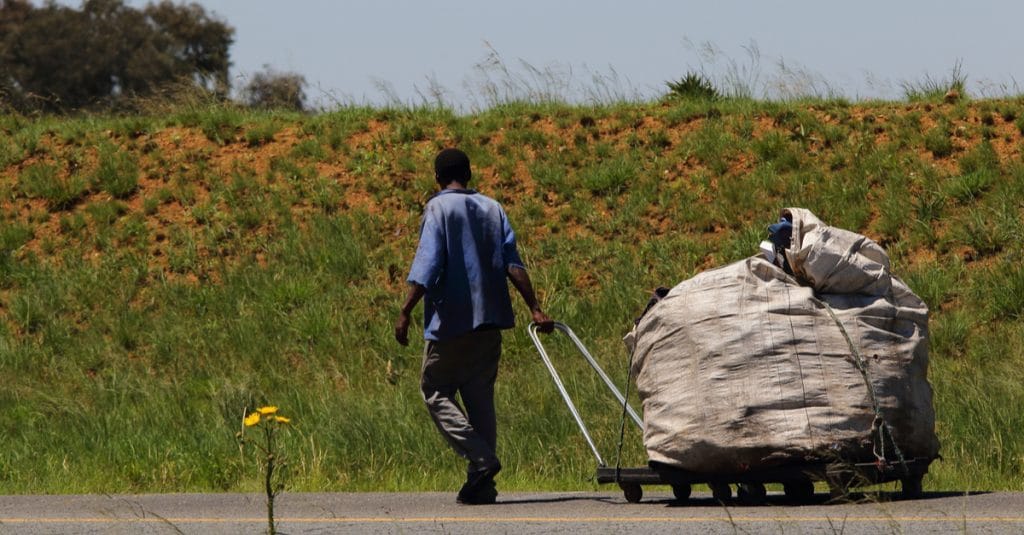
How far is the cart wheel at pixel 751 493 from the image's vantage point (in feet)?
24.0

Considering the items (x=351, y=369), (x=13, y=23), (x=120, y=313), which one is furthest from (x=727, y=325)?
Answer: (x=13, y=23)

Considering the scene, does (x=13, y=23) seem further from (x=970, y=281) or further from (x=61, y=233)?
(x=970, y=281)

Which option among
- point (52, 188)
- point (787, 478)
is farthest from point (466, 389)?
point (52, 188)

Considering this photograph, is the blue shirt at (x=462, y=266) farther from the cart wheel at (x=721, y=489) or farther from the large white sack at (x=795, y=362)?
the cart wheel at (x=721, y=489)

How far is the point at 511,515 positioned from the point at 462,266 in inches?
54.3

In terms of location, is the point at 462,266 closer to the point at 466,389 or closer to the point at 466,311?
the point at 466,311

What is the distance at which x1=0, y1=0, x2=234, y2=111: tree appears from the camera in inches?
1870

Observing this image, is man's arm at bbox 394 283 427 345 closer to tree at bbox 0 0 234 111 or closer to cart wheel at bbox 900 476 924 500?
cart wheel at bbox 900 476 924 500

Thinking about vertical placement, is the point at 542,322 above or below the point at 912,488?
above

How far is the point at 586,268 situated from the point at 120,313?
512cm

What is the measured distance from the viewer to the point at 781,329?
23.6 feet

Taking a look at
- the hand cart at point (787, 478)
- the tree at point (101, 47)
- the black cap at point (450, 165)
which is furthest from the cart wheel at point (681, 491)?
the tree at point (101, 47)

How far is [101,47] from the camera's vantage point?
162 ft

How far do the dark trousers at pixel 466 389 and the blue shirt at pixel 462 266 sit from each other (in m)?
0.12
